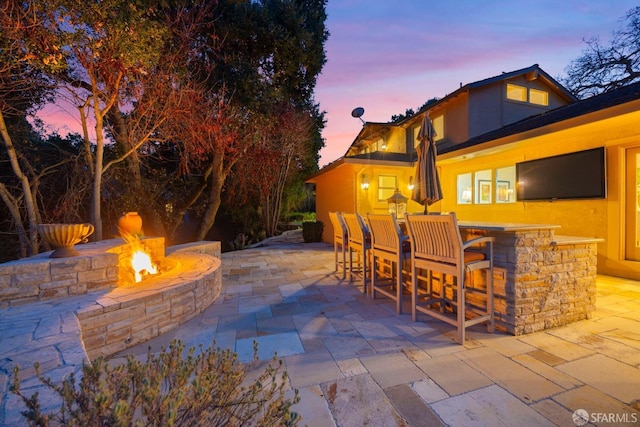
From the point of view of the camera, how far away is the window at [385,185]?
895 cm

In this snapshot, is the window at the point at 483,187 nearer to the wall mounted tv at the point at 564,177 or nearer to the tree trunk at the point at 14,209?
the wall mounted tv at the point at 564,177

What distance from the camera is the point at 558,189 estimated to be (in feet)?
17.9

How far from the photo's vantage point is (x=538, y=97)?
9344 mm

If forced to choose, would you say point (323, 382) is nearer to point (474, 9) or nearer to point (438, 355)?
point (438, 355)

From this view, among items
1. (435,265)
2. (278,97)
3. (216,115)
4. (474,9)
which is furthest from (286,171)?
(435,265)

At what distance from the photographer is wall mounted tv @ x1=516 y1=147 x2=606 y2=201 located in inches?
193

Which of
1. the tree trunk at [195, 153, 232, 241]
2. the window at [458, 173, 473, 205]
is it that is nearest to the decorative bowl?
the tree trunk at [195, 153, 232, 241]

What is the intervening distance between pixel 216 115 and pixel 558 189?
7.53m

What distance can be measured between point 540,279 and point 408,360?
1.60m

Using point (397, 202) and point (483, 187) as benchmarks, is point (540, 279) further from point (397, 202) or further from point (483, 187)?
point (483, 187)

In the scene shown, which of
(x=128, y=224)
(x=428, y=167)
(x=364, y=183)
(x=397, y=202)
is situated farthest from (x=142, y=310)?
(x=364, y=183)

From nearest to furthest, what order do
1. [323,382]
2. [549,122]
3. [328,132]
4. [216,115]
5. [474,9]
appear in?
[323,382], [549,122], [216,115], [474,9], [328,132]

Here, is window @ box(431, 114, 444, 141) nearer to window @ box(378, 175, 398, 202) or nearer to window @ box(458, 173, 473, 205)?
window @ box(458, 173, 473, 205)

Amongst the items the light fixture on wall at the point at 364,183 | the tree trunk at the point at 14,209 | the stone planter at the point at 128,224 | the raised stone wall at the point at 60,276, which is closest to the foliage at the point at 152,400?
the raised stone wall at the point at 60,276
